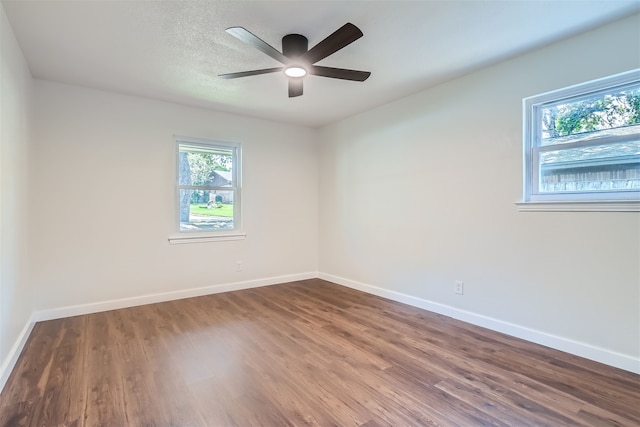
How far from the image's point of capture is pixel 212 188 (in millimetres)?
4305

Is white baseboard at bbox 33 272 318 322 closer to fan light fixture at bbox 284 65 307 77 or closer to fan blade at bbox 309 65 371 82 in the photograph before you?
fan light fixture at bbox 284 65 307 77

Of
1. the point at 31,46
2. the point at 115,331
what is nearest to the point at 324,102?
the point at 31,46

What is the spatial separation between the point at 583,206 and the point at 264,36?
8.93ft

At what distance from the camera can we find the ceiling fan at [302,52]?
2.02 meters

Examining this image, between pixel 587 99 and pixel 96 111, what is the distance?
465 centimetres

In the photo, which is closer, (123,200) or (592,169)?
(592,169)

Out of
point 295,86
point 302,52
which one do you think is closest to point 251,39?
point 302,52

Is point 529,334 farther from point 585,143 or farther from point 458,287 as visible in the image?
point 585,143

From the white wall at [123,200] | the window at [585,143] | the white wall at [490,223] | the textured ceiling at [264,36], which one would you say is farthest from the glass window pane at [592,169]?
the white wall at [123,200]

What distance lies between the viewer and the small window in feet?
13.5

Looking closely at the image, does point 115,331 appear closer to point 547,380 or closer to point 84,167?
point 84,167

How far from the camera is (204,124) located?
419cm

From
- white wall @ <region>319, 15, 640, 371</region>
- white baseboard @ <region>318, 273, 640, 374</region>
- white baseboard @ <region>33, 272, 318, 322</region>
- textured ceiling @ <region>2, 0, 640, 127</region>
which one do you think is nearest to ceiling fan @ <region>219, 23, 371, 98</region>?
textured ceiling @ <region>2, 0, 640, 127</region>

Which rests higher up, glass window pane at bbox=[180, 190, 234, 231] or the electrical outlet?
glass window pane at bbox=[180, 190, 234, 231]
